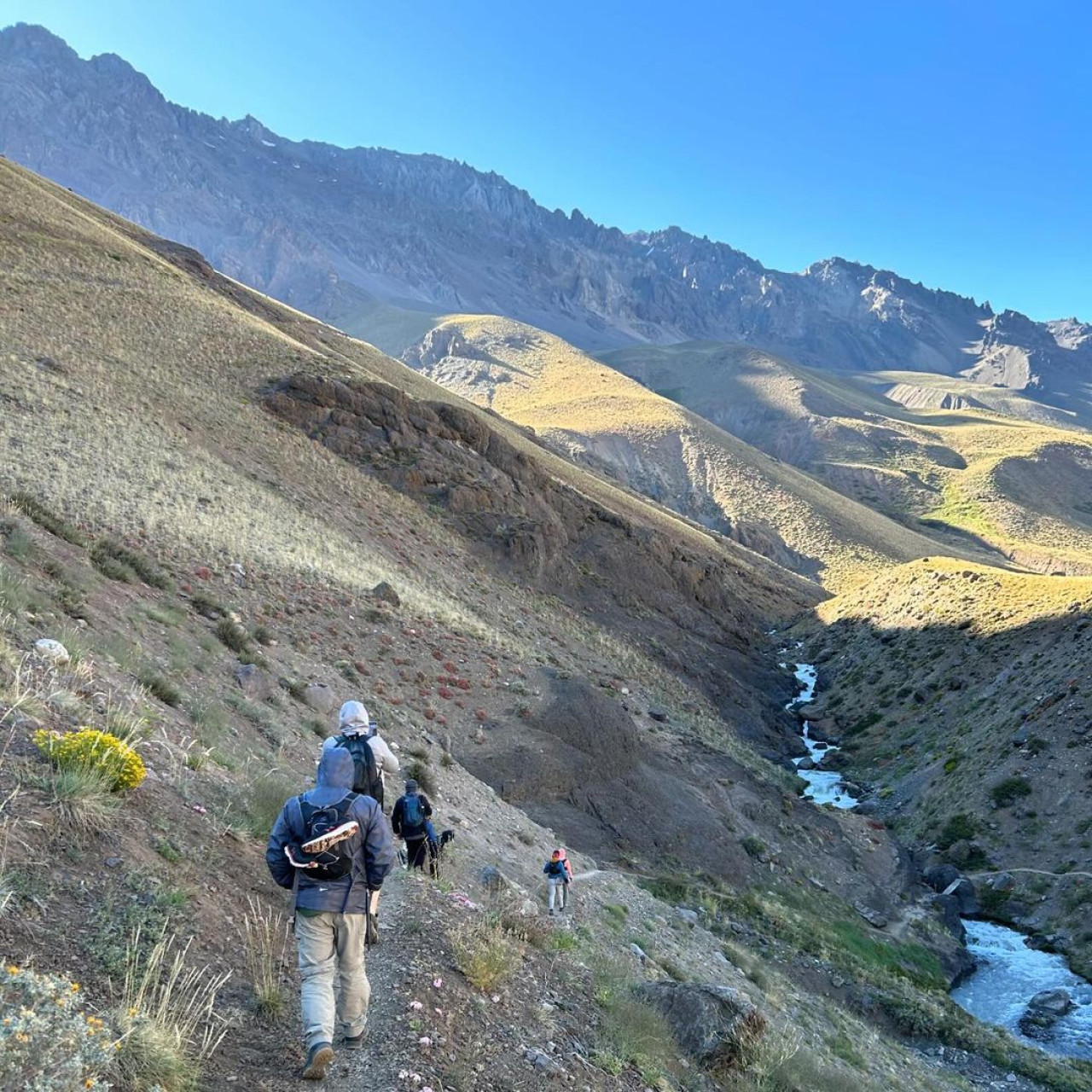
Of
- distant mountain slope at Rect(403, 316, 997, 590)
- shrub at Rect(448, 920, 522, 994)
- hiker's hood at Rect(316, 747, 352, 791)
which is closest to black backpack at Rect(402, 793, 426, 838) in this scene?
shrub at Rect(448, 920, 522, 994)

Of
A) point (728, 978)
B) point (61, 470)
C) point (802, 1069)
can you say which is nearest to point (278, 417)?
point (61, 470)

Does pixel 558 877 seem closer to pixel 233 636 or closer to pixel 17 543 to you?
pixel 233 636

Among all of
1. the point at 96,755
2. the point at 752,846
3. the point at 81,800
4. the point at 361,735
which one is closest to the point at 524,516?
the point at 752,846

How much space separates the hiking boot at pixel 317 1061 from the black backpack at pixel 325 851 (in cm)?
99

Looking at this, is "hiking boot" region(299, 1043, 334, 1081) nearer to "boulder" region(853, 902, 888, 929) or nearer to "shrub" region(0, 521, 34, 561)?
"shrub" region(0, 521, 34, 561)

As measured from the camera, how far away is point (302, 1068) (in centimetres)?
509

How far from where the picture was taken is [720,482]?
11188cm

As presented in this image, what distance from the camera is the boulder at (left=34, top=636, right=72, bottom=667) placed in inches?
345

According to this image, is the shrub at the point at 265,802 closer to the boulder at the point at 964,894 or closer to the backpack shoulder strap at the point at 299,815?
the backpack shoulder strap at the point at 299,815

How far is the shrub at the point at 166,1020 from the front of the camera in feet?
13.9

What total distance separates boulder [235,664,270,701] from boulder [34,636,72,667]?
4.87 metres

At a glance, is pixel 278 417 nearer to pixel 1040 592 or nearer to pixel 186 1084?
pixel 186 1084

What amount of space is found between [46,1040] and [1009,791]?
2997 cm

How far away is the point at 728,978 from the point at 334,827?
1037 cm
